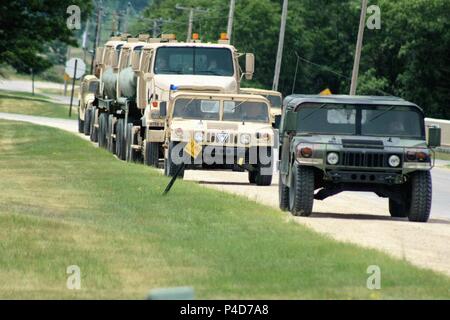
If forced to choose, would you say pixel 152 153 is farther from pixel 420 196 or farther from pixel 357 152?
pixel 420 196

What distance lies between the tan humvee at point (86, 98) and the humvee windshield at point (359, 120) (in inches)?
1097

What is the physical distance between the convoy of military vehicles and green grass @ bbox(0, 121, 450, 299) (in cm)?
106

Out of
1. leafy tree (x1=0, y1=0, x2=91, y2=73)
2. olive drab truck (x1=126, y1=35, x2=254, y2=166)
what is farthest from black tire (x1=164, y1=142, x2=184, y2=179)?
leafy tree (x1=0, y1=0, x2=91, y2=73)

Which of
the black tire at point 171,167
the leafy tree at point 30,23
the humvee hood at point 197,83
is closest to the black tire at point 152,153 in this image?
the humvee hood at point 197,83

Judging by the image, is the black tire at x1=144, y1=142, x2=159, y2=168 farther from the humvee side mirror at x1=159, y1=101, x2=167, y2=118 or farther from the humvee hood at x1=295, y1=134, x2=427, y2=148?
the humvee hood at x1=295, y1=134, x2=427, y2=148

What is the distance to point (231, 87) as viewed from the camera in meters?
35.3

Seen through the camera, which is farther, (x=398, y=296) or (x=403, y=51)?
(x=403, y=51)

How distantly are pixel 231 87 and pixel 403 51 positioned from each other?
5521cm

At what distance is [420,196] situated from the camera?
2222 centimetres

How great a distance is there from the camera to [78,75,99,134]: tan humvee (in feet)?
175

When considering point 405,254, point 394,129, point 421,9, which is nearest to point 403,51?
point 421,9

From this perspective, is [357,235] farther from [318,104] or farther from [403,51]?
[403,51]

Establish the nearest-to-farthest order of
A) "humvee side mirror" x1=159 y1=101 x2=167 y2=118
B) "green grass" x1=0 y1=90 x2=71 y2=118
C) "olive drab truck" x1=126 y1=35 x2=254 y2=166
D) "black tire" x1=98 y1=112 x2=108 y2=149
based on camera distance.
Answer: "humvee side mirror" x1=159 y1=101 x2=167 y2=118 < "olive drab truck" x1=126 y1=35 x2=254 y2=166 < "black tire" x1=98 y1=112 x2=108 y2=149 < "green grass" x1=0 y1=90 x2=71 y2=118

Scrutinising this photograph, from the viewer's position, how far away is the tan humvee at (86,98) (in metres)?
53.2
